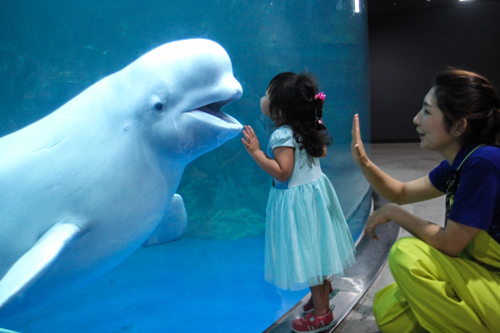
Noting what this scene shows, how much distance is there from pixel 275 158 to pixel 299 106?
371 millimetres

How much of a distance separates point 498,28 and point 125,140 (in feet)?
55.0

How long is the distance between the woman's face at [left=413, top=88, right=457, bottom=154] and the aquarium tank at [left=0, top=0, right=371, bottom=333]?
1.45 metres

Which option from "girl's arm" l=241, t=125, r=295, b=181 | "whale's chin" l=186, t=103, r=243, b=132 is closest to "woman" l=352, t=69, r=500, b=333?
"girl's arm" l=241, t=125, r=295, b=181

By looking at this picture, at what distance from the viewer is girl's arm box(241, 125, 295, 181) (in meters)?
2.46

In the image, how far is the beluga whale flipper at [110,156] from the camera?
2.00 m

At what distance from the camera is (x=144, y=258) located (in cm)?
256

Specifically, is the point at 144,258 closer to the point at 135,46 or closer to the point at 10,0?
the point at 135,46

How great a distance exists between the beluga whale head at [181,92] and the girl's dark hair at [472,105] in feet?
3.78

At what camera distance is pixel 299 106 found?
2.54m

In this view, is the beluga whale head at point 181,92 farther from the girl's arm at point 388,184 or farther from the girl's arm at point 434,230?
the girl's arm at point 434,230

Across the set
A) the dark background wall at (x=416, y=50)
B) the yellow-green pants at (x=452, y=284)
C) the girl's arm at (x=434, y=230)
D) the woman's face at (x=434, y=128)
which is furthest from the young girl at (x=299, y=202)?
the dark background wall at (x=416, y=50)

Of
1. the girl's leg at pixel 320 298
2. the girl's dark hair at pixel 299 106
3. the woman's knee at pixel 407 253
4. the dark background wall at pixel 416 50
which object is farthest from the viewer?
the dark background wall at pixel 416 50

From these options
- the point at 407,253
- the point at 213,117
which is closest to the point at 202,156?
the point at 213,117

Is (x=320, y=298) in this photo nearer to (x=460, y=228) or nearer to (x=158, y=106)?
(x=460, y=228)
